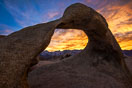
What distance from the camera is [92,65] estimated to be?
4.18 meters

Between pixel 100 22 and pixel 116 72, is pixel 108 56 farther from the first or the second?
pixel 100 22

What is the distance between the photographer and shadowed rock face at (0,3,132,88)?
153 centimetres

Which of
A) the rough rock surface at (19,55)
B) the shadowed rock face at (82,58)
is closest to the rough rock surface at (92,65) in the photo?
the shadowed rock face at (82,58)

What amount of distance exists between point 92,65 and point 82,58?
2.77 ft

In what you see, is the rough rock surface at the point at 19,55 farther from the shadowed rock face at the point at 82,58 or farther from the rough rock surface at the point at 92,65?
the rough rock surface at the point at 92,65

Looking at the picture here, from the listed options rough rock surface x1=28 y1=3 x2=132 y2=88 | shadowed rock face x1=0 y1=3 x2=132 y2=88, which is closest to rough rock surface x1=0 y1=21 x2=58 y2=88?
shadowed rock face x1=0 y1=3 x2=132 y2=88

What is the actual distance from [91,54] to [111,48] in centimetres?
111

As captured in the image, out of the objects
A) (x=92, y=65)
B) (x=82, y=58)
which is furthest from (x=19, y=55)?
(x=82, y=58)

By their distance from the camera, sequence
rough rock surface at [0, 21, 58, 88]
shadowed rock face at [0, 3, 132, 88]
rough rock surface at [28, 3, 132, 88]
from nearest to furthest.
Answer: rough rock surface at [0, 21, 58, 88] < shadowed rock face at [0, 3, 132, 88] < rough rock surface at [28, 3, 132, 88]

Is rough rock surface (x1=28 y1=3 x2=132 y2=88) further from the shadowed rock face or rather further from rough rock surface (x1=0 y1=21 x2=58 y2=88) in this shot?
rough rock surface (x1=0 y1=21 x2=58 y2=88)

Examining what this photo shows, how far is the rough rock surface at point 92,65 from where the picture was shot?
292 cm

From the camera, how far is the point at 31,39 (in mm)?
1941

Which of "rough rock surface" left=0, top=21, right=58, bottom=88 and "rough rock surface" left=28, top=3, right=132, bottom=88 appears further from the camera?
"rough rock surface" left=28, top=3, right=132, bottom=88

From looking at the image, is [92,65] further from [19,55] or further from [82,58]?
[19,55]
